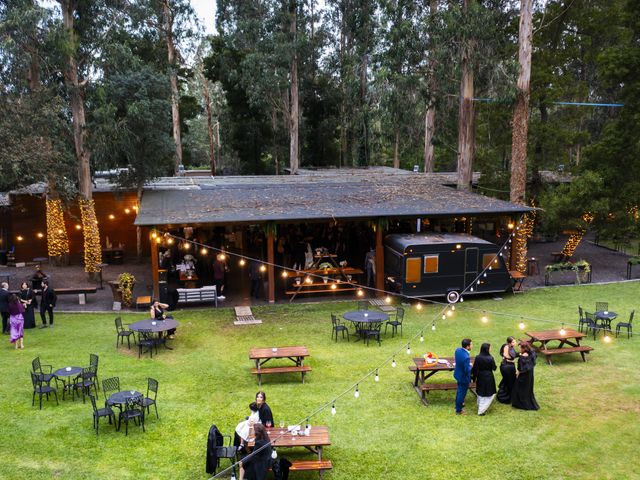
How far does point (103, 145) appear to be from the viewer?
21375mm

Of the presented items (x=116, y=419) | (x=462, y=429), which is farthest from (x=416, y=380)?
(x=116, y=419)

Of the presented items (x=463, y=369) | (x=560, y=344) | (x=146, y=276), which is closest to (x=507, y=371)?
(x=463, y=369)

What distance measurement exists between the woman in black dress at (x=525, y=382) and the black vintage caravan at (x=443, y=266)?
7.70m

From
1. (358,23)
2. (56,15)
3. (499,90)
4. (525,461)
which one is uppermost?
(358,23)

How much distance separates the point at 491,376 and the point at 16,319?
11309 mm

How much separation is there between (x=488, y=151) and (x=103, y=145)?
59.2 feet

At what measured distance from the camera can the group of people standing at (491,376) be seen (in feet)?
32.8

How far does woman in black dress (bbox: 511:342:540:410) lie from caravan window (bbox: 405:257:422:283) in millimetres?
7655

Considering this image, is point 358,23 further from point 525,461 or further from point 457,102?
point 525,461

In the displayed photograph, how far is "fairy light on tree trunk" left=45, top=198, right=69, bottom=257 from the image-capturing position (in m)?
23.6

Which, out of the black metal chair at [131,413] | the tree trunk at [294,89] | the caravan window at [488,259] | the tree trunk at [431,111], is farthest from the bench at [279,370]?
the tree trunk at [294,89]

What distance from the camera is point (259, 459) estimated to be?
7.68 meters

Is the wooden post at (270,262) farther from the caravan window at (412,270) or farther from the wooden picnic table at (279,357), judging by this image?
the wooden picnic table at (279,357)

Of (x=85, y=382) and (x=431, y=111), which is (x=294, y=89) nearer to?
(x=431, y=111)
